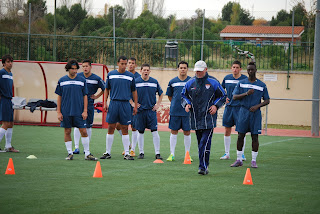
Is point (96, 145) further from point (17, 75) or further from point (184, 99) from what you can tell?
point (17, 75)

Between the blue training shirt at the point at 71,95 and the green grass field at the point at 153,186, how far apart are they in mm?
1088

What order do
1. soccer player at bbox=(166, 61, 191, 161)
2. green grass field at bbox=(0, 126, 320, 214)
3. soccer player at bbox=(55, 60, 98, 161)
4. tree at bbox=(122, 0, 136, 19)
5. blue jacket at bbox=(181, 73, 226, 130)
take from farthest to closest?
tree at bbox=(122, 0, 136, 19), soccer player at bbox=(166, 61, 191, 161), soccer player at bbox=(55, 60, 98, 161), blue jacket at bbox=(181, 73, 226, 130), green grass field at bbox=(0, 126, 320, 214)

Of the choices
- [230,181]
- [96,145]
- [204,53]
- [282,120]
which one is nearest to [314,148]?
[96,145]

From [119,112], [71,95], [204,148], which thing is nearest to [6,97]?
[71,95]

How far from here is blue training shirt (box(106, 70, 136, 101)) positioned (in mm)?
11328

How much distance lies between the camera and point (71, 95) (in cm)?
A: 1092

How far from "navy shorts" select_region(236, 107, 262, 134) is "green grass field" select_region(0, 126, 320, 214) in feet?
2.64

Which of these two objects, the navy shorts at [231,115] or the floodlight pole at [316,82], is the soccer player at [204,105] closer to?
the navy shorts at [231,115]

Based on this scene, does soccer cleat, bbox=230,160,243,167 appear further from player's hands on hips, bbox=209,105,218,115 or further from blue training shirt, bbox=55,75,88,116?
blue training shirt, bbox=55,75,88,116

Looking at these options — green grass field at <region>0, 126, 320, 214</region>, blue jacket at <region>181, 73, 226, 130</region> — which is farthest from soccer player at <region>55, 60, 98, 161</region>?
blue jacket at <region>181, 73, 226, 130</region>

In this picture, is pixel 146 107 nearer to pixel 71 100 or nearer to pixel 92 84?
pixel 92 84

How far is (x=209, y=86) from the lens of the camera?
9289 mm

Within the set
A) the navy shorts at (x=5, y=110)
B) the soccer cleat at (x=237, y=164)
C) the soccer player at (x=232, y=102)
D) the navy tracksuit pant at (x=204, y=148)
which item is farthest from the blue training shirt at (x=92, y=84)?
the navy tracksuit pant at (x=204, y=148)

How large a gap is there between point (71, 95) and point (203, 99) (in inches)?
124
